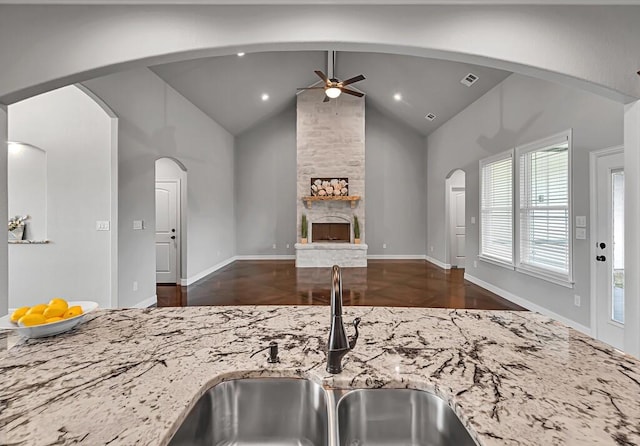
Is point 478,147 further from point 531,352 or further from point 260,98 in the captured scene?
point 531,352

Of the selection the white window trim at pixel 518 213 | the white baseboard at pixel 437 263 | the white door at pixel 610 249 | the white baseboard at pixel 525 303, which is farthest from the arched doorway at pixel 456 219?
the white door at pixel 610 249

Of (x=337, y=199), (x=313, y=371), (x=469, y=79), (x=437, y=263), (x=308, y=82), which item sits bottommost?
(x=437, y=263)

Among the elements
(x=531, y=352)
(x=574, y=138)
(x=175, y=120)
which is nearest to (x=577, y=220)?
(x=574, y=138)

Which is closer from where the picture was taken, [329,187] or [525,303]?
[525,303]

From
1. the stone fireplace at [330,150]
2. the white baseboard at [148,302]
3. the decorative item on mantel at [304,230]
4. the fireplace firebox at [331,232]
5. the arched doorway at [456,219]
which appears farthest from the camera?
the fireplace firebox at [331,232]

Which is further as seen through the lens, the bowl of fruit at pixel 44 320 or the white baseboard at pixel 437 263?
the white baseboard at pixel 437 263

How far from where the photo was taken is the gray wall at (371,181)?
8.86 m

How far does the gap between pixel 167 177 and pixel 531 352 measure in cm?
616

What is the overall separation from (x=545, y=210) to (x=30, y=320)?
488cm

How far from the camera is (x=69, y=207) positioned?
3859 mm

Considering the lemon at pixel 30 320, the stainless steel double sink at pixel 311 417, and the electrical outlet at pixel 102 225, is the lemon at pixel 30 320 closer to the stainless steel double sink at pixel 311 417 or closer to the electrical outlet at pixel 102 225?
the stainless steel double sink at pixel 311 417

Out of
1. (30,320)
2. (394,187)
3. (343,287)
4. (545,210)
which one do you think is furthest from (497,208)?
(30,320)

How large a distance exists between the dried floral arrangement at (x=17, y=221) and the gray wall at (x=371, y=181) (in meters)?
5.17

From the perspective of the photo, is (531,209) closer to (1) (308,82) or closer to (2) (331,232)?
(2) (331,232)
